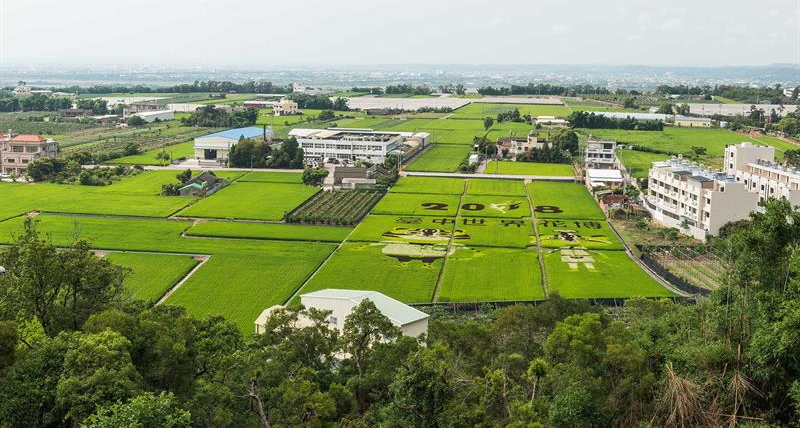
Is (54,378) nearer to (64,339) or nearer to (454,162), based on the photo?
(64,339)

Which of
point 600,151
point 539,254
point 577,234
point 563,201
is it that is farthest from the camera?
point 600,151

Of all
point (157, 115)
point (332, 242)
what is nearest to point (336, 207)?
point (332, 242)

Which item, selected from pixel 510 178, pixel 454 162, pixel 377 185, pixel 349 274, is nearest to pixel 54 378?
pixel 349 274

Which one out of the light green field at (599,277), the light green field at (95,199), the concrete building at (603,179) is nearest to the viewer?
the light green field at (599,277)

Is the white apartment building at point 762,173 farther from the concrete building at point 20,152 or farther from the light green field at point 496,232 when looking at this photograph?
the concrete building at point 20,152

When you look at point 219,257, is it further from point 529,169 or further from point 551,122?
point 551,122

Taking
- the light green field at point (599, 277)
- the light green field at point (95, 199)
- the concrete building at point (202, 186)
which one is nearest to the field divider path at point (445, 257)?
the light green field at point (599, 277)

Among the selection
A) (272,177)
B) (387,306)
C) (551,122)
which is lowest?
(272,177)

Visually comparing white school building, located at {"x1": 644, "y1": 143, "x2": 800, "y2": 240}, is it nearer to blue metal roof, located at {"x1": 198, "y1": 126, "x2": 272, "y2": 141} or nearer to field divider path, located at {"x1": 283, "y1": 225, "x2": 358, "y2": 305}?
field divider path, located at {"x1": 283, "y1": 225, "x2": 358, "y2": 305}
